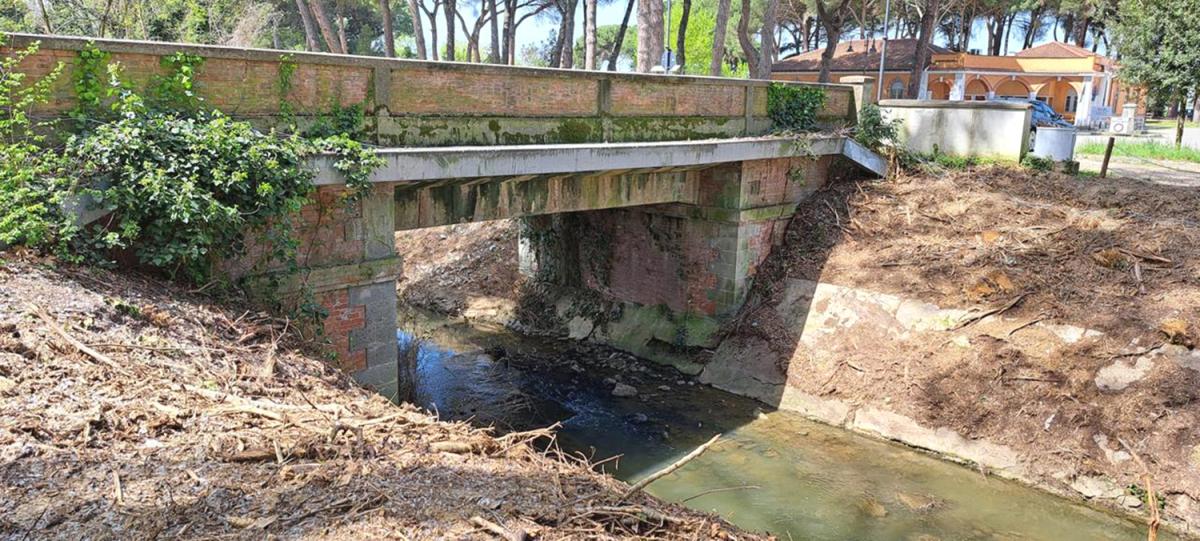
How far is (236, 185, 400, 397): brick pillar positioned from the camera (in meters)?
8.00

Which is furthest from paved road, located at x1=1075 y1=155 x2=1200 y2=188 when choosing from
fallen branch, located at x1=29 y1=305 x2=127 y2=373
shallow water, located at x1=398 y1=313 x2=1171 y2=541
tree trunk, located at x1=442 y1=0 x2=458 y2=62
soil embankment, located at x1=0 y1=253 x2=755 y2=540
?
tree trunk, located at x1=442 y1=0 x2=458 y2=62

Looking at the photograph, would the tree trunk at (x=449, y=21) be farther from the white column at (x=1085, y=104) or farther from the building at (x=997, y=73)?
the white column at (x=1085, y=104)

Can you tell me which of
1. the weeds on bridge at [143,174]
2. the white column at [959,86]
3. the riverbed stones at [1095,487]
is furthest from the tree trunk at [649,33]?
the white column at [959,86]

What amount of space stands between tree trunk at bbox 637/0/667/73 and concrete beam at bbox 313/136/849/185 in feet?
17.1

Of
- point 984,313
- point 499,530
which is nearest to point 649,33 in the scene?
point 984,313

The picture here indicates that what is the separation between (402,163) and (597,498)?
450 centimetres

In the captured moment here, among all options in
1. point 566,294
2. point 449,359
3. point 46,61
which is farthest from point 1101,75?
point 46,61

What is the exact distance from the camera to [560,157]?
375 inches

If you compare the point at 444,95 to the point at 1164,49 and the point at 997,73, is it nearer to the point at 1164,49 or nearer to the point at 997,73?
the point at 1164,49

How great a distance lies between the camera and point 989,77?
40.9 metres

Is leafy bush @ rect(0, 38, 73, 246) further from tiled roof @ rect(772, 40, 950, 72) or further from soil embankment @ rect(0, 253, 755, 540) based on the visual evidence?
tiled roof @ rect(772, 40, 950, 72)

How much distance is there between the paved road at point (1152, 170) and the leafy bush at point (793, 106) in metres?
6.62

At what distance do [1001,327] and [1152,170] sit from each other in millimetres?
10518

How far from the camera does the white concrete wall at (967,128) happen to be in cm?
1405
